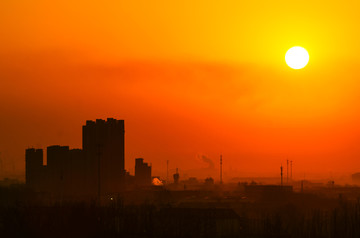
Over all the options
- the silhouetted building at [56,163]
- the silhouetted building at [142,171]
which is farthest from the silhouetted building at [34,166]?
the silhouetted building at [142,171]

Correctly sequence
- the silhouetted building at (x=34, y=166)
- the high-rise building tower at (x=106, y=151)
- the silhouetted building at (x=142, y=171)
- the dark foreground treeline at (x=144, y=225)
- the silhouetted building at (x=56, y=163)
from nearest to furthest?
1. the dark foreground treeline at (x=144, y=225)
2. the high-rise building tower at (x=106, y=151)
3. the silhouetted building at (x=56, y=163)
4. the silhouetted building at (x=34, y=166)
5. the silhouetted building at (x=142, y=171)

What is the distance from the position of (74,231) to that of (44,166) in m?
50.5

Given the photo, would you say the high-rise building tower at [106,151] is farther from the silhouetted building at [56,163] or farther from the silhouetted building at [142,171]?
the silhouetted building at [142,171]

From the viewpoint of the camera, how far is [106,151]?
78.8m

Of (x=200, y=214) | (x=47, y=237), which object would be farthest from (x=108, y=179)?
(x=47, y=237)

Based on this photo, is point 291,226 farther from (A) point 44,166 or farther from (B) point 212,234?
(A) point 44,166

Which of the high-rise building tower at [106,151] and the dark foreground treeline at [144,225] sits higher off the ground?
Answer: the high-rise building tower at [106,151]

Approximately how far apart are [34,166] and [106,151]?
10190mm

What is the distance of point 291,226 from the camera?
108 ft

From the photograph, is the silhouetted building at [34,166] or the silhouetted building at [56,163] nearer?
the silhouetted building at [56,163]

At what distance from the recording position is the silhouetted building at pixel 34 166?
8144 centimetres

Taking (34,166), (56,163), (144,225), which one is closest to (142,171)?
(34,166)

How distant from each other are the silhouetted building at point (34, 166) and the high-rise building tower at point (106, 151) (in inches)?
270

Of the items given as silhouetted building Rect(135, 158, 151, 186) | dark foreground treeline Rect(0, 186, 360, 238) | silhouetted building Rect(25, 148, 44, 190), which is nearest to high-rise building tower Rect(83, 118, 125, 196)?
silhouetted building Rect(25, 148, 44, 190)
